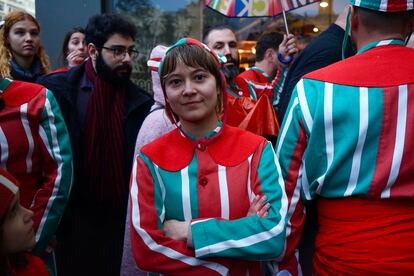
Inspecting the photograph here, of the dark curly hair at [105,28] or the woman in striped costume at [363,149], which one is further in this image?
the dark curly hair at [105,28]

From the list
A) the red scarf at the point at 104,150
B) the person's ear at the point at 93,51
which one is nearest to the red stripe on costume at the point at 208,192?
the red scarf at the point at 104,150

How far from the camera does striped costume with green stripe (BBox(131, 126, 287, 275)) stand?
176 cm

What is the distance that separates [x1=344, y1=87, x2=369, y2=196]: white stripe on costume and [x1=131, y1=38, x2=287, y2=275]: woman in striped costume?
10.8 inches

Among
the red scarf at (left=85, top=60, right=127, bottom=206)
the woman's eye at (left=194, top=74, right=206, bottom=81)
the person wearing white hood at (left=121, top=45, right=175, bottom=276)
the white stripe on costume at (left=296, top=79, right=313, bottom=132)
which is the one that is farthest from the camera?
the red scarf at (left=85, top=60, right=127, bottom=206)

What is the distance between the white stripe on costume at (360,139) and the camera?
A: 1.73m

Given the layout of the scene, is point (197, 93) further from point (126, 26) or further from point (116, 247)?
point (116, 247)

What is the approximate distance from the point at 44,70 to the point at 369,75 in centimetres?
322

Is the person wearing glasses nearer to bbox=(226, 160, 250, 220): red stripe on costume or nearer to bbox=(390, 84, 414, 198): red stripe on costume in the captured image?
bbox=(226, 160, 250, 220): red stripe on costume

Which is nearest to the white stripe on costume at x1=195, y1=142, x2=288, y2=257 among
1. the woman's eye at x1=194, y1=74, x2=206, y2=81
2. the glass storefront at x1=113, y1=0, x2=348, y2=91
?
the woman's eye at x1=194, y1=74, x2=206, y2=81

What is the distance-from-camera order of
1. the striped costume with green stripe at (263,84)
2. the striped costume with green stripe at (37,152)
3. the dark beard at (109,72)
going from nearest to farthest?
the striped costume with green stripe at (37,152), the dark beard at (109,72), the striped costume with green stripe at (263,84)

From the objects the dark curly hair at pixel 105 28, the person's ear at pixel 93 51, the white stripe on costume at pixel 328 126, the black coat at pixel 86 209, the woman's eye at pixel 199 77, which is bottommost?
the black coat at pixel 86 209

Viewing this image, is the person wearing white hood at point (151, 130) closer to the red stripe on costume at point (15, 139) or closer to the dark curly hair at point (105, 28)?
the red stripe on costume at point (15, 139)

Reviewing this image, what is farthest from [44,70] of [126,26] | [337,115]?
[337,115]

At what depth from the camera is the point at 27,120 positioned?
2.20 m
